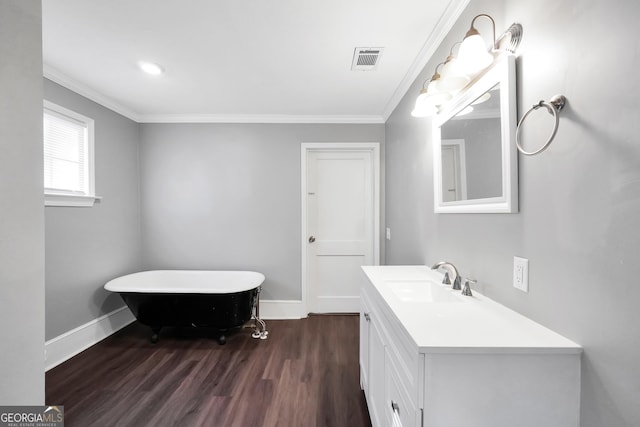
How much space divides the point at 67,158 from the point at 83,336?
162 centimetres

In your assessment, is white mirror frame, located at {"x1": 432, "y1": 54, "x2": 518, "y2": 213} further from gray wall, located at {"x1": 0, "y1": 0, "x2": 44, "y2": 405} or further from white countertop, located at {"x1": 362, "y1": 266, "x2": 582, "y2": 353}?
gray wall, located at {"x1": 0, "y1": 0, "x2": 44, "y2": 405}

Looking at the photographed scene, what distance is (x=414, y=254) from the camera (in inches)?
82.7

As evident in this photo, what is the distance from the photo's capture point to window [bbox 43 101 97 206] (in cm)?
215

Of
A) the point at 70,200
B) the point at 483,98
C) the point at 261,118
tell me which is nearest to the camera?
the point at 483,98

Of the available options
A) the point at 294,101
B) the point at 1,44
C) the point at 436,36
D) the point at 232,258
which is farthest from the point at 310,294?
the point at 1,44

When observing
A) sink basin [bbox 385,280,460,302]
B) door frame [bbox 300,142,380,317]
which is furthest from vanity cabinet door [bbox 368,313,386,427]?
door frame [bbox 300,142,380,317]

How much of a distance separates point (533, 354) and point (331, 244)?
2494 mm

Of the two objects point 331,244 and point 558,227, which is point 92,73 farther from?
point 558,227

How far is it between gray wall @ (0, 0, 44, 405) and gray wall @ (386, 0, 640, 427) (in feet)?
6.23

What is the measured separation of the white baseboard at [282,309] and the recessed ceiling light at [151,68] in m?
2.48

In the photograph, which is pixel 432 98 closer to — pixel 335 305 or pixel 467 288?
pixel 467 288

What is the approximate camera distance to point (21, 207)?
3.25ft

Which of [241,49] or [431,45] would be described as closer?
[431,45]

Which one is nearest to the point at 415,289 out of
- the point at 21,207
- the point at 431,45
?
the point at 431,45
